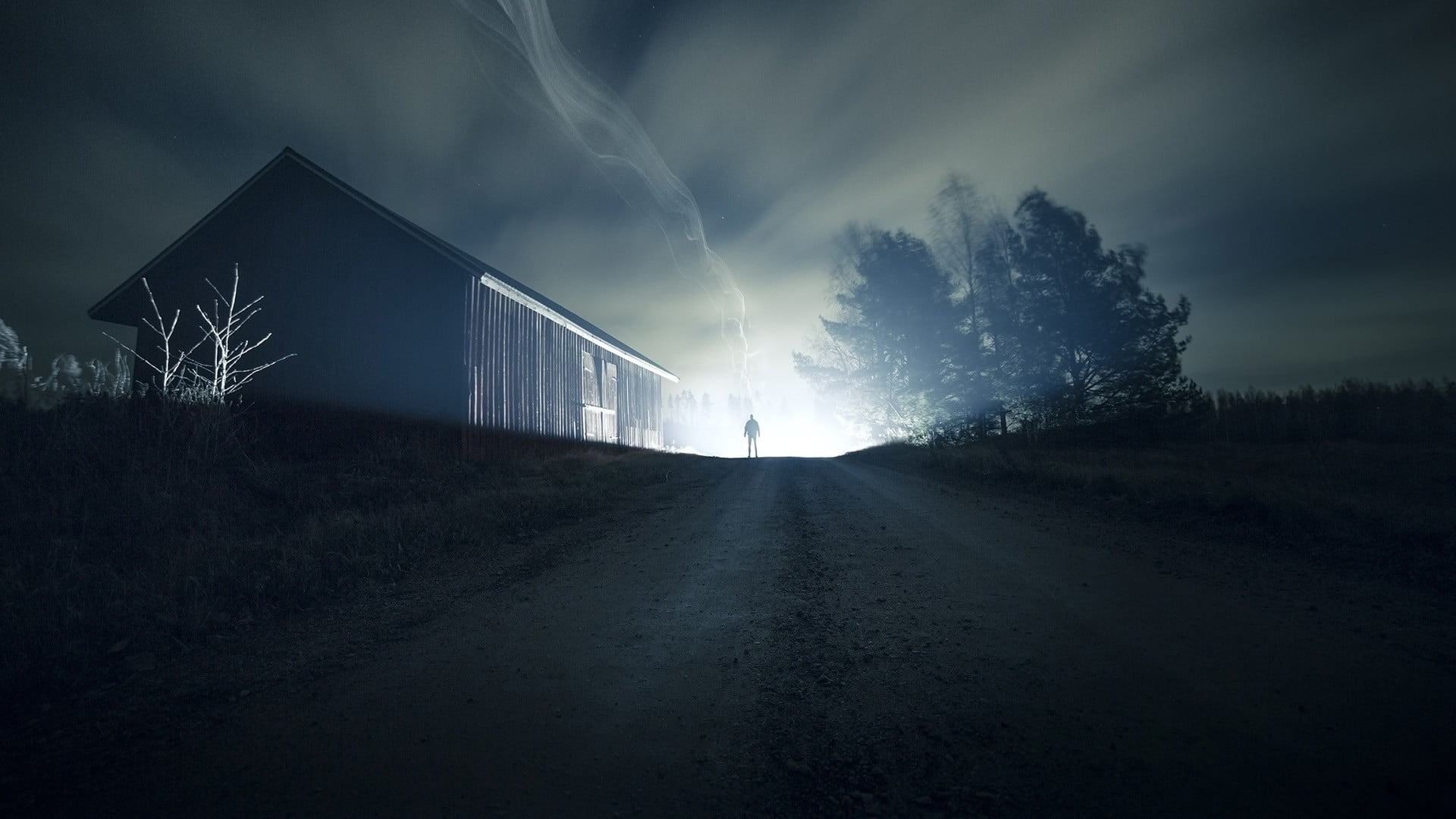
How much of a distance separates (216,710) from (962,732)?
3.45 m

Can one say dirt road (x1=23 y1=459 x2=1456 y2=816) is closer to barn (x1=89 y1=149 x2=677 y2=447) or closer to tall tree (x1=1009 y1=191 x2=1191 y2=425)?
barn (x1=89 y1=149 x2=677 y2=447)

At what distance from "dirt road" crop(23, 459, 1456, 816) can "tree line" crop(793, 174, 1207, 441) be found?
16269 millimetres

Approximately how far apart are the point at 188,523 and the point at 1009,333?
75.5ft

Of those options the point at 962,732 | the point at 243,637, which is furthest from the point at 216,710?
the point at 962,732

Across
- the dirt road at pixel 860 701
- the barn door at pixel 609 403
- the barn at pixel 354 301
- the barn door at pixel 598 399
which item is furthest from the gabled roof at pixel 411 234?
the dirt road at pixel 860 701

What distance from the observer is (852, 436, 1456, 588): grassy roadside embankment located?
456 centimetres

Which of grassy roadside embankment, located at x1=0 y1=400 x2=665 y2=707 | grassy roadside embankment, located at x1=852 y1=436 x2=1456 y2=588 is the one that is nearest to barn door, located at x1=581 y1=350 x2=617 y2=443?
grassy roadside embankment, located at x1=0 y1=400 x2=665 y2=707

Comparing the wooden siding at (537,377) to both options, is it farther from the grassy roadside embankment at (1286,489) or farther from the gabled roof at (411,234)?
the grassy roadside embankment at (1286,489)

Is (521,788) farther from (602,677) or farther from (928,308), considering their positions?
(928,308)

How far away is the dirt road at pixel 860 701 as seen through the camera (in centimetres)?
188

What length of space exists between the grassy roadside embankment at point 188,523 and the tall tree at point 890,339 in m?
16.8

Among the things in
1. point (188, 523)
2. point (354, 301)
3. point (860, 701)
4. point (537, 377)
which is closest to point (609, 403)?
point (537, 377)

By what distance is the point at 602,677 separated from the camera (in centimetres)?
281

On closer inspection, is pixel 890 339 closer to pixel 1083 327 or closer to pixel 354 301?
pixel 1083 327
